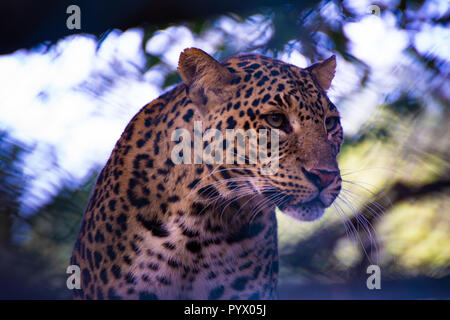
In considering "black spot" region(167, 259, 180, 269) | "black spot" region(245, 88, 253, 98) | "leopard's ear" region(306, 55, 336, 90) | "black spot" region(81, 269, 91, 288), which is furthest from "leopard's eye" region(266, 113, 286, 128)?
"black spot" region(81, 269, 91, 288)

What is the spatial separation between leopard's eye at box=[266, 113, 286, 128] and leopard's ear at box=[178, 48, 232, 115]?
0.19 metres

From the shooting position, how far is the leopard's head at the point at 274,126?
166 cm

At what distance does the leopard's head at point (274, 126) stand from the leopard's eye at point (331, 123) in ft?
0.17

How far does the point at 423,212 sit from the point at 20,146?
2.37m

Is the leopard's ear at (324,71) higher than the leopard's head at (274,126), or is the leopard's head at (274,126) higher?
the leopard's ear at (324,71)

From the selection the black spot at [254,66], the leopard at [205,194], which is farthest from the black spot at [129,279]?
the black spot at [254,66]

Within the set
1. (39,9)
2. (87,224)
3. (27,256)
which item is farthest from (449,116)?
(27,256)

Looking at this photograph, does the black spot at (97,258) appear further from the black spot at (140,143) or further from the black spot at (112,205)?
the black spot at (140,143)

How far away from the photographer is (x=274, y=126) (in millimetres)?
1722

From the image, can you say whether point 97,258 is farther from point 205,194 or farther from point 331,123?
point 331,123

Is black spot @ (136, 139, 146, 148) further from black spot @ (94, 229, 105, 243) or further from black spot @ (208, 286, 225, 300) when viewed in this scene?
black spot @ (208, 286, 225, 300)

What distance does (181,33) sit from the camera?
247cm

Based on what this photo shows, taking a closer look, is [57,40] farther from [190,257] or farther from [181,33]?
[190,257]

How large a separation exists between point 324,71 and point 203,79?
62cm
